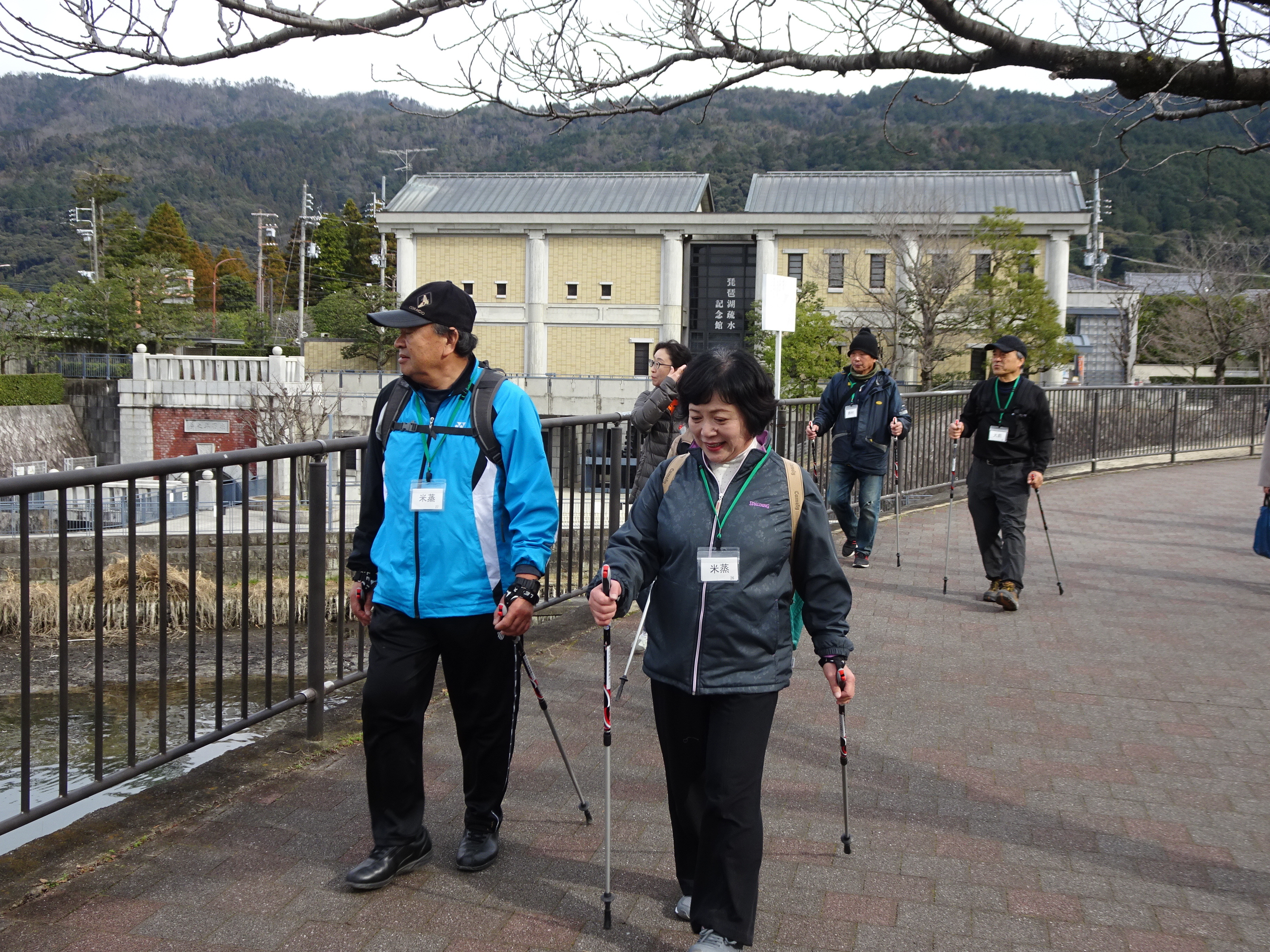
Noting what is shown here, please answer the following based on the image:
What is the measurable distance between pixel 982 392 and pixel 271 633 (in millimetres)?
5746

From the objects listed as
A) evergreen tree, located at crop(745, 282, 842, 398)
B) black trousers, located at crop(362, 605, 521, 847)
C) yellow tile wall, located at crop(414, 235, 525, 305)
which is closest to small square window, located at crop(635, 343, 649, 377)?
yellow tile wall, located at crop(414, 235, 525, 305)

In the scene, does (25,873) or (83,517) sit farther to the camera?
(83,517)

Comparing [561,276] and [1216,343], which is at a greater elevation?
[561,276]

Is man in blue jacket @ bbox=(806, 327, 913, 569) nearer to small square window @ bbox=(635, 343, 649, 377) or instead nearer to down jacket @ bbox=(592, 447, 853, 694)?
down jacket @ bbox=(592, 447, 853, 694)

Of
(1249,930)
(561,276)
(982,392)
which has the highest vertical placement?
(561,276)

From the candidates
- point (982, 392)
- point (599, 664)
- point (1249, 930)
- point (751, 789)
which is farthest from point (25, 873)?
point (982, 392)

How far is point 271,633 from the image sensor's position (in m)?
4.90

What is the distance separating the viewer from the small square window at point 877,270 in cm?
6178

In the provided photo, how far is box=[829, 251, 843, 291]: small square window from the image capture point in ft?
205

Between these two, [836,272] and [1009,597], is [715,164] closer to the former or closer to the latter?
[836,272]

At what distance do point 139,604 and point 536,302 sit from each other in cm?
5107

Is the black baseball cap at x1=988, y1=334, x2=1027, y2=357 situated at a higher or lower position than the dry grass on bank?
higher

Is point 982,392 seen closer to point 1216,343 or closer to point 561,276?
point 1216,343

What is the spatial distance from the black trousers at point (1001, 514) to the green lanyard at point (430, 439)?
5.75 metres
